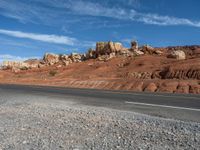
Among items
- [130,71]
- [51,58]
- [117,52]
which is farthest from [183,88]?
[51,58]

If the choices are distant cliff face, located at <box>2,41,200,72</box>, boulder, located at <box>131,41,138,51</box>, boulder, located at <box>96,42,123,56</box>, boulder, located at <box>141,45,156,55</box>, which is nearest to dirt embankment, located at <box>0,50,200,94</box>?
distant cliff face, located at <box>2,41,200,72</box>

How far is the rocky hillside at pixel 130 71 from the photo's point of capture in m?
32.8

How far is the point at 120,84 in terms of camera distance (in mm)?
35844

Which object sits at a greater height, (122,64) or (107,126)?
(122,64)

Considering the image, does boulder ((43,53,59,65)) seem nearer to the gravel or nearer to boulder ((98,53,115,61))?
boulder ((98,53,115,61))

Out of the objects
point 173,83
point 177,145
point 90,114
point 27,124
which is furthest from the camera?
point 173,83

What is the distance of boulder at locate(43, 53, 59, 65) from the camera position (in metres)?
92.4

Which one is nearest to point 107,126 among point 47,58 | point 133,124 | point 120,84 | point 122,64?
point 133,124

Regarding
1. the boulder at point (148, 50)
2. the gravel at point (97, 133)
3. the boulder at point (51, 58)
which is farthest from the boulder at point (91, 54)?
the gravel at point (97, 133)

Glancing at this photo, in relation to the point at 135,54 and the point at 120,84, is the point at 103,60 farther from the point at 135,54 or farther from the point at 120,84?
the point at 120,84

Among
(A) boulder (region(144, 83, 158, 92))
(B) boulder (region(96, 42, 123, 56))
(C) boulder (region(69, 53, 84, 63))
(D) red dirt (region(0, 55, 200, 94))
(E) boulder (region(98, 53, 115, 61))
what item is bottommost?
(A) boulder (region(144, 83, 158, 92))

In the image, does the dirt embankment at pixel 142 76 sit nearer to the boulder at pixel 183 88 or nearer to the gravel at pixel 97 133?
the boulder at pixel 183 88

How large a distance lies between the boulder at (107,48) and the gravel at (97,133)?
212 ft

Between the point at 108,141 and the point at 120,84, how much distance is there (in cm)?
2855
